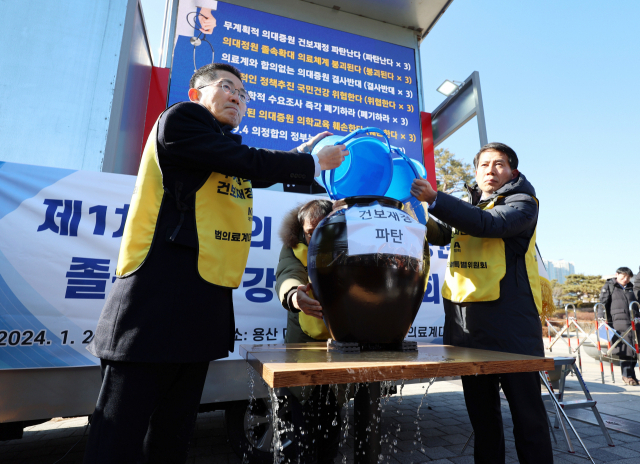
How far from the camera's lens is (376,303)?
126cm

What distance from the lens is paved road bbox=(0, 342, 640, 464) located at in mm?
2604

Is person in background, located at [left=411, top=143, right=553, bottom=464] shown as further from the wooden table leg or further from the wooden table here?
the wooden table leg

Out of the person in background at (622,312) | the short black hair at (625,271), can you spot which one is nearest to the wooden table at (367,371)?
the person in background at (622,312)

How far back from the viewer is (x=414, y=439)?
3051 mm

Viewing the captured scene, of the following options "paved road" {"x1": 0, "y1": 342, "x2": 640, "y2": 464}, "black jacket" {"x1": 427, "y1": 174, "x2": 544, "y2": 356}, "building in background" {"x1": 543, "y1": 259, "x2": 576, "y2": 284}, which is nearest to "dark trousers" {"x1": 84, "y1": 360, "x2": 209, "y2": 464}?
"black jacket" {"x1": 427, "y1": 174, "x2": 544, "y2": 356}

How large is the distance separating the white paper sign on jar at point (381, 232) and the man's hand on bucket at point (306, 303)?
35cm

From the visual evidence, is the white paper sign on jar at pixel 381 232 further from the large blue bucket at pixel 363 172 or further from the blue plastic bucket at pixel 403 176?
the blue plastic bucket at pixel 403 176

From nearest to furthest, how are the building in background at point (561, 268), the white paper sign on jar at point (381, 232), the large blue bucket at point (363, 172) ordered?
1. the white paper sign on jar at point (381, 232)
2. the large blue bucket at point (363, 172)
3. the building in background at point (561, 268)

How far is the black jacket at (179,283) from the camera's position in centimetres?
108

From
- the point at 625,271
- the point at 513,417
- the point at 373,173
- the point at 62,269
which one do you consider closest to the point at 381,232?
the point at 373,173

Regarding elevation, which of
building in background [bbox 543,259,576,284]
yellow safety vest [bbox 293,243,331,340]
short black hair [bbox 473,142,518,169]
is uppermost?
building in background [bbox 543,259,576,284]

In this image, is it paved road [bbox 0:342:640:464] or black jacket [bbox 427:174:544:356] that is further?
paved road [bbox 0:342:640:464]

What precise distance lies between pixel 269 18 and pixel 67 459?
4705 mm

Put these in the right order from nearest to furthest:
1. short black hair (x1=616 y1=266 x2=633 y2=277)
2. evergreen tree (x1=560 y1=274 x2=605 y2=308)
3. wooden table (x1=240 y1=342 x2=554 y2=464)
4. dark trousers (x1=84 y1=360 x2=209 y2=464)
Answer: wooden table (x1=240 y1=342 x2=554 y2=464)
dark trousers (x1=84 y1=360 x2=209 y2=464)
short black hair (x1=616 y1=266 x2=633 y2=277)
evergreen tree (x1=560 y1=274 x2=605 y2=308)
